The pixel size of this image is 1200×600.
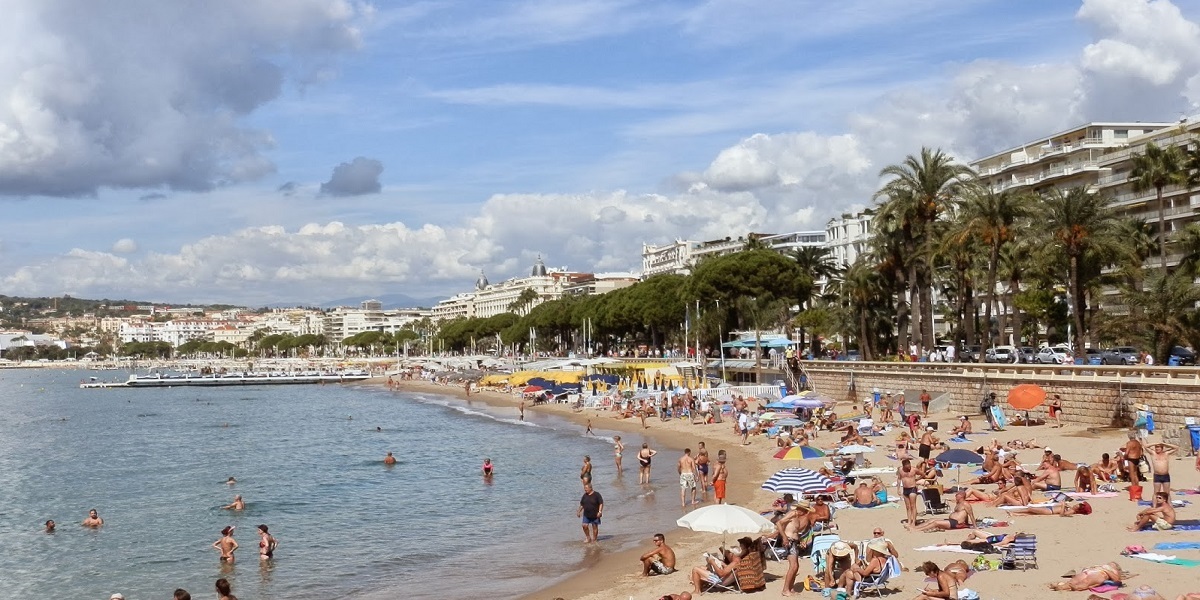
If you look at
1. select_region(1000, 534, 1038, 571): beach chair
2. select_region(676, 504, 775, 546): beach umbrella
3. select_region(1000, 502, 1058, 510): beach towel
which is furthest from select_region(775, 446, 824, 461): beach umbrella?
select_region(1000, 534, 1038, 571): beach chair

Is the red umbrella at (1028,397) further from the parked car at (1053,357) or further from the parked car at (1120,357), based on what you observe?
the parked car at (1120,357)

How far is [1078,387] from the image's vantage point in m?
28.0

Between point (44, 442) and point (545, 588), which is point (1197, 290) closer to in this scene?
point (545, 588)

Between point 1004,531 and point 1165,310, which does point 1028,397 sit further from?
point 1004,531

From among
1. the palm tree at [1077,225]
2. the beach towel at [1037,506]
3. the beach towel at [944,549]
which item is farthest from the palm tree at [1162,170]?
the beach towel at [944,549]

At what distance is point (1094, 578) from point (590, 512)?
10.00 metres

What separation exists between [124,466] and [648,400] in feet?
74.6

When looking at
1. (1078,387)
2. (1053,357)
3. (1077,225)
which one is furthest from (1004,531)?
(1053,357)

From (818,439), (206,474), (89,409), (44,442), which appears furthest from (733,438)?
Answer: (89,409)

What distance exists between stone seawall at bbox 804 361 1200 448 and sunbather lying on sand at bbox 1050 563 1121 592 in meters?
11.5

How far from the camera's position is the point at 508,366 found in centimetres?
10794

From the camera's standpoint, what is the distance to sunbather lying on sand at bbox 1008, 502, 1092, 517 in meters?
16.2

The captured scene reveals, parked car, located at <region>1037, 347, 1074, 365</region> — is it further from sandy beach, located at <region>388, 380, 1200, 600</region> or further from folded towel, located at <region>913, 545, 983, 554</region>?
folded towel, located at <region>913, 545, 983, 554</region>

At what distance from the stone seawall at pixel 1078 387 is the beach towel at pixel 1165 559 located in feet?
32.6
